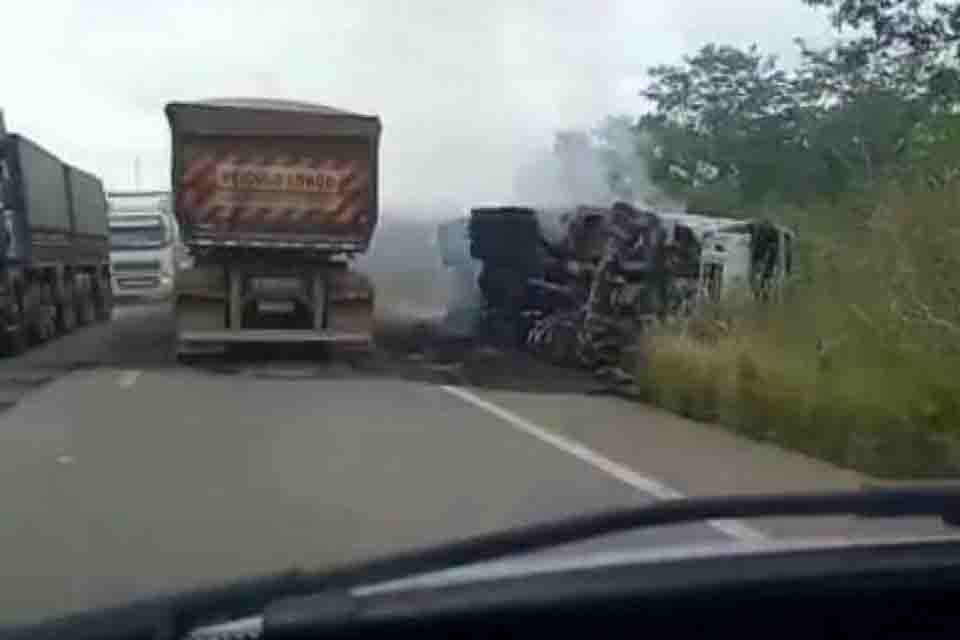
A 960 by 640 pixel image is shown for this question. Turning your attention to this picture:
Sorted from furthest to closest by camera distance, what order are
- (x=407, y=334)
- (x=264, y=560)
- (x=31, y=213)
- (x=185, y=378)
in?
(x=407, y=334) → (x=31, y=213) → (x=185, y=378) → (x=264, y=560)

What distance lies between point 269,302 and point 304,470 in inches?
456

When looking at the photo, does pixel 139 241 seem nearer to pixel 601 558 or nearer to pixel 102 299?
pixel 102 299

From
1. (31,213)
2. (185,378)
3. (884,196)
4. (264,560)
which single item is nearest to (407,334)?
(31,213)

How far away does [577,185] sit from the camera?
49.5 metres

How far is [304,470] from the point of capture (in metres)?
12.8

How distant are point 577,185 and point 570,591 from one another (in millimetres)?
47102

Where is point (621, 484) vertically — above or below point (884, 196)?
below

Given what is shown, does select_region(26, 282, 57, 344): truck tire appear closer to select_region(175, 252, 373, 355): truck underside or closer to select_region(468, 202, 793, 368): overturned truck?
select_region(175, 252, 373, 355): truck underside

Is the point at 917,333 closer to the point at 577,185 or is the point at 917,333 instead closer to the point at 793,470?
the point at 793,470

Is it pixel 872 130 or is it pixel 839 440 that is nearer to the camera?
pixel 839 440

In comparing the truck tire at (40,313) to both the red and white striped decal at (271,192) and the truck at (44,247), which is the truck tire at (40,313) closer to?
the truck at (44,247)

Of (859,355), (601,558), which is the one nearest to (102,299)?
(859,355)

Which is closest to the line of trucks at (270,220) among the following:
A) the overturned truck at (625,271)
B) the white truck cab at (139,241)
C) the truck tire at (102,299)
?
the overturned truck at (625,271)

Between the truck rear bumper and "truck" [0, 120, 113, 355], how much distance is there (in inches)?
151
